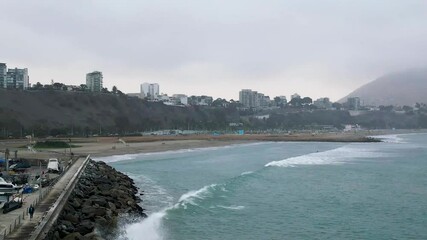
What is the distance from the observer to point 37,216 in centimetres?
1453

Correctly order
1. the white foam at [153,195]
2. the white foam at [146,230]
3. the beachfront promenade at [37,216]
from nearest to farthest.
Result: the beachfront promenade at [37,216], the white foam at [146,230], the white foam at [153,195]

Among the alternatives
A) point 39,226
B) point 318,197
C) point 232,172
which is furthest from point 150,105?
point 39,226

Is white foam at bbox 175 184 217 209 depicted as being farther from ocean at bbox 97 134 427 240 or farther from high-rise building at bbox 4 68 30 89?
high-rise building at bbox 4 68 30 89

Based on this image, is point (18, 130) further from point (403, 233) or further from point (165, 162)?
point (403, 233)

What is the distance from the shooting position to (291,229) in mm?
19078

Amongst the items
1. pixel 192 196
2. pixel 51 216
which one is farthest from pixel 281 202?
pixel 51 216

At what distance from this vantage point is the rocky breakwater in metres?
14.9

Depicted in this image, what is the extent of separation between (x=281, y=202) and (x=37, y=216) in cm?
1371

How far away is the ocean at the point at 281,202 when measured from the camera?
734 inches

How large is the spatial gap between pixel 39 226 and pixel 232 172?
26580mm

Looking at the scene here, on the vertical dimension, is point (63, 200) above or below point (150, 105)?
below

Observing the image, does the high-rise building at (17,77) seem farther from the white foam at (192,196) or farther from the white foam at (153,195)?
the white foam at (192,196)

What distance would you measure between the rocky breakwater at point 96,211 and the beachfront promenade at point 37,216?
1.06 feet

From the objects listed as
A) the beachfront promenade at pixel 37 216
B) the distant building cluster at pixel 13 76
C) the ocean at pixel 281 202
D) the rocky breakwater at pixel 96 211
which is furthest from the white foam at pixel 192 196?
the distant building cluster at pixel 13 76
